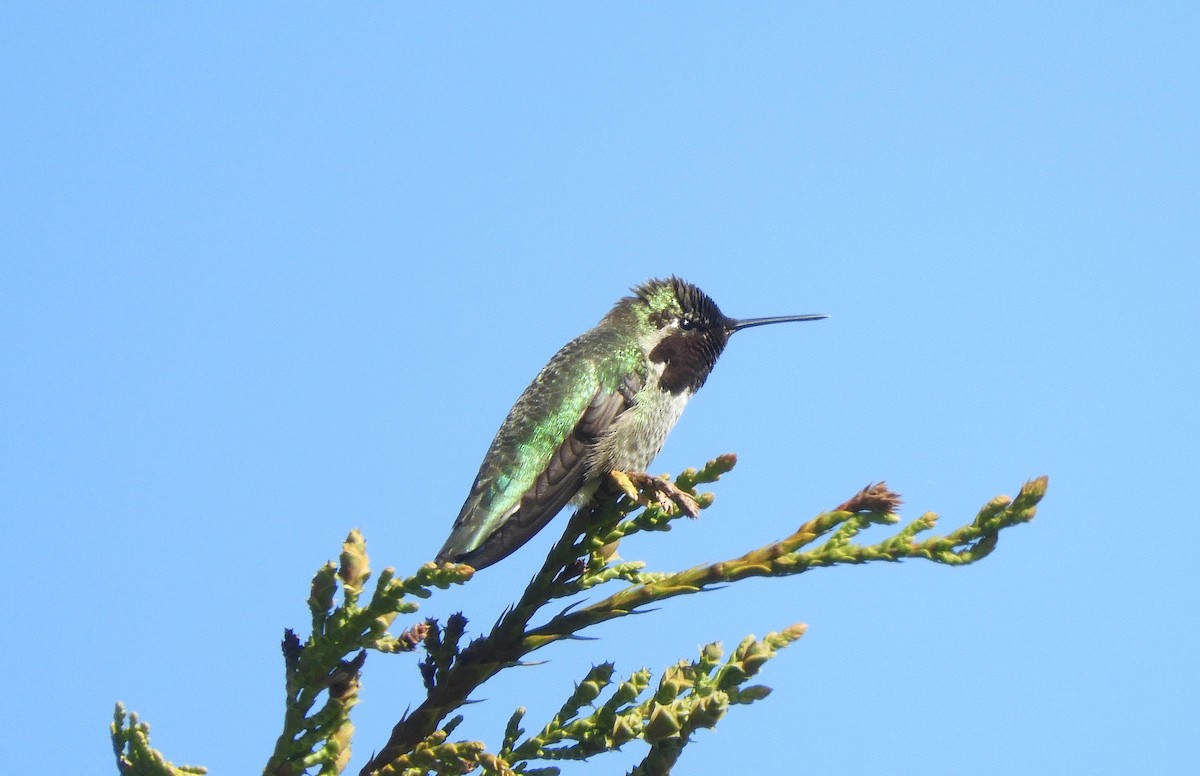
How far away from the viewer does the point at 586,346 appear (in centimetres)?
617

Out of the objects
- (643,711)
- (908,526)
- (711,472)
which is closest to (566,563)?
(711,472)

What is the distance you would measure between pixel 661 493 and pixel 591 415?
1211 mm

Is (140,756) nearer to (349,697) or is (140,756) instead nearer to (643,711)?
(349,697)

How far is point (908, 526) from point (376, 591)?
1.49m

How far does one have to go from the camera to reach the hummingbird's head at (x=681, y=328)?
21.3ft

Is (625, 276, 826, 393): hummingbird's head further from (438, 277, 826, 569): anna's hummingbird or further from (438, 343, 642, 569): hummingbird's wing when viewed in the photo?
(438, 343, 642, 569): hummingbird's wing

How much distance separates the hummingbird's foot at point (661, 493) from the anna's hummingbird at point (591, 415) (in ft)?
1.53

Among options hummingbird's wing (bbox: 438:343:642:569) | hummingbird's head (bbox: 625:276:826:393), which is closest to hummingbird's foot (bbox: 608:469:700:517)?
hummingbird's wing (bbox: 438:343:642:569)

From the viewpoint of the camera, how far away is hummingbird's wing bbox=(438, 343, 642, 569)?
505 centimetres

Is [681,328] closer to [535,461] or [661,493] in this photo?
[535,461]

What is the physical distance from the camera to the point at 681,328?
22.5ft

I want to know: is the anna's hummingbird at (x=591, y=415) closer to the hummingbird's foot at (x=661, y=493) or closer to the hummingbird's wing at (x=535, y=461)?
the hummingbird's wing at (x=535, y=461)

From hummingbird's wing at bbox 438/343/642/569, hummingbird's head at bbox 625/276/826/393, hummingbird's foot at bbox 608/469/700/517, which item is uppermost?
hummingbird's head at bbox 625/276/826/393

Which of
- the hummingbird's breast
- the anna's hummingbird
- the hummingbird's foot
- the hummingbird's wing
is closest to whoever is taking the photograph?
the hummingbird's foot
